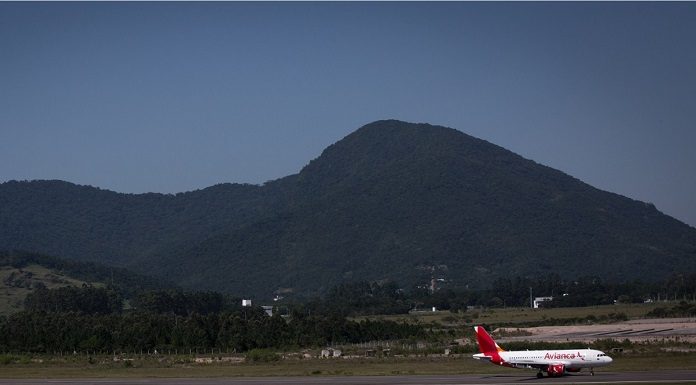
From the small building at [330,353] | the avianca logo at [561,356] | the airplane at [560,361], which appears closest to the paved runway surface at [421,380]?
the airplane at [560,361]

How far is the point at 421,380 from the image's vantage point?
7106 centimetres

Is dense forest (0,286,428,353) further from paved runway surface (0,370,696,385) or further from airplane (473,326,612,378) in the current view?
airplane (473,326,612,378)

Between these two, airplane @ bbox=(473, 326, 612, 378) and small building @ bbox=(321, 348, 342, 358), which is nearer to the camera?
airplane @ bbox=(473, 326, 612, 378)

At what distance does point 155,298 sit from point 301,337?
2860 inches

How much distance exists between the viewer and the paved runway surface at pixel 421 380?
67.7 m

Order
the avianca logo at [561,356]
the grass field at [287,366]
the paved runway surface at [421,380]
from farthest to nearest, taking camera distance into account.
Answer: the grass field at [287,366]
the avianca logo at [561,356]
the paved runway surface at [421,380]

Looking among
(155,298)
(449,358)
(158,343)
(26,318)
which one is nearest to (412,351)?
(449,358)

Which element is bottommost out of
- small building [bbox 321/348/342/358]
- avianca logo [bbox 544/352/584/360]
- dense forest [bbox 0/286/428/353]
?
avianca logo [bbox 544/352/584/360]

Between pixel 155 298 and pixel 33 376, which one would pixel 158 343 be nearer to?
pixel 33 376

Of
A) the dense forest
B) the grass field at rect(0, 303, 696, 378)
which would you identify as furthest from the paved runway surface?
the dense forest

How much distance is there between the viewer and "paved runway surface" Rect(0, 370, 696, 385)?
67688 millimetres

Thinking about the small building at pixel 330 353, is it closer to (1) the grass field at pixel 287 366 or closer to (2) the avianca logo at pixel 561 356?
(1) the grass field at pixel 287 366

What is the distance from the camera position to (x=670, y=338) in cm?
10406

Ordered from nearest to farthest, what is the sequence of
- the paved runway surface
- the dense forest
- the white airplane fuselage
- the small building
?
the paved runway surface → the white airplane fuselage → the small building → the dense forest
